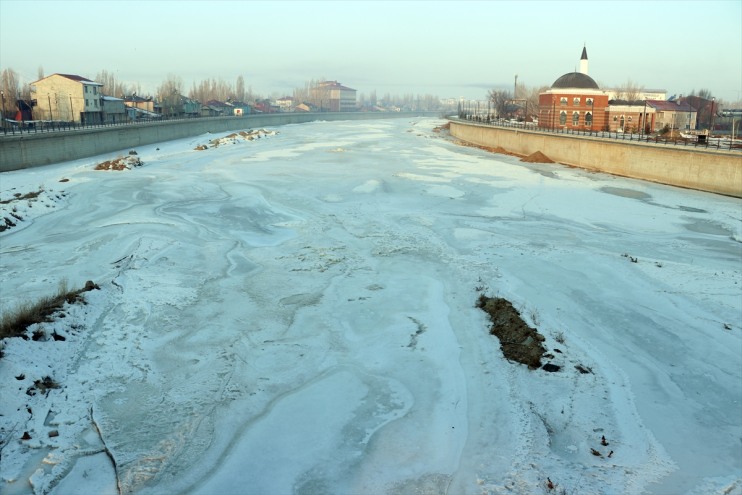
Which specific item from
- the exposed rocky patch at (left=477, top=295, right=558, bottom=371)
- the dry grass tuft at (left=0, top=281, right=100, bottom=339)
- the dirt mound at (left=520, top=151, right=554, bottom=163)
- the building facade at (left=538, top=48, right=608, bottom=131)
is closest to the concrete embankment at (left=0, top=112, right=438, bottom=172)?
the dry grass tuft at (left=0, top=281, right=100, bottom=339)

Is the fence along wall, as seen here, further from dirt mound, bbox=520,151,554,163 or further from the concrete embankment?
the concrete embankment

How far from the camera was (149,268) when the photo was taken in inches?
631

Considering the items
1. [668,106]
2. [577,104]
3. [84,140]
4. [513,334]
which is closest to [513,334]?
[513,334]

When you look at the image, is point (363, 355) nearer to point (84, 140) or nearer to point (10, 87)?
point (84, 140)

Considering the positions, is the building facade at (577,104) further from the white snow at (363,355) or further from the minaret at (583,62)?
the white snow at (363,355)

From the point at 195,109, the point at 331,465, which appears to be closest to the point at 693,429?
the point at 331,465

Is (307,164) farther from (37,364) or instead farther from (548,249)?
(37,364)

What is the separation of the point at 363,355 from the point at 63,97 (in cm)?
7060

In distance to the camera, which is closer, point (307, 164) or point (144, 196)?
point (144, 196)

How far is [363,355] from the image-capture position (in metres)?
11.5

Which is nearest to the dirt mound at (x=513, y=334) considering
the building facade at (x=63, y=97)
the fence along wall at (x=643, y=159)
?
the fence along wall at (x=643, y=159)

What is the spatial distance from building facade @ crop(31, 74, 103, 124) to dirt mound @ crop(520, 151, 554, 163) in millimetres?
48238

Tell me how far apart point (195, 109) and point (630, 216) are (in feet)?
314

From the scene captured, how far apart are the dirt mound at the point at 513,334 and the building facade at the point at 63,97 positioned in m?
66.1
